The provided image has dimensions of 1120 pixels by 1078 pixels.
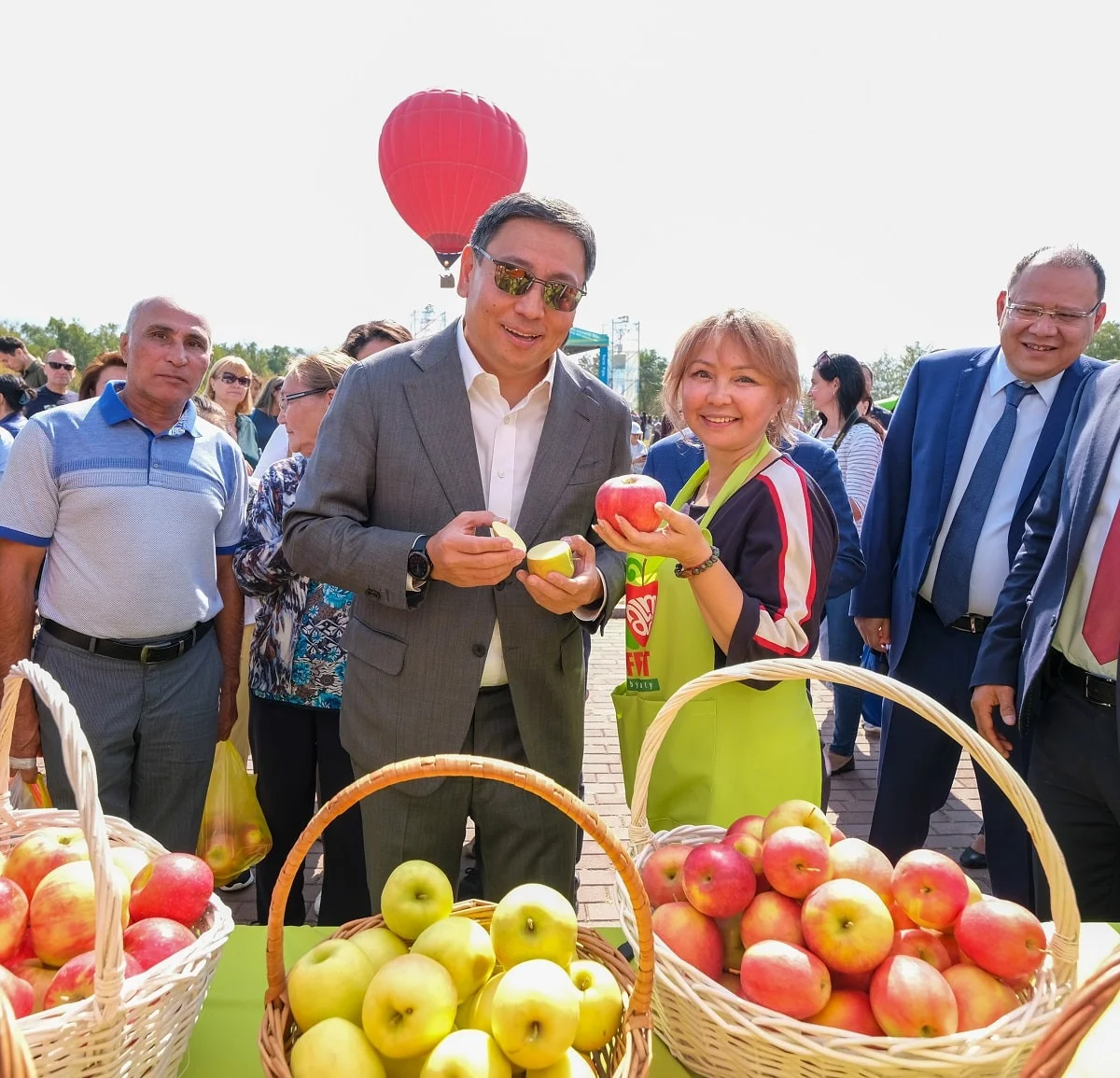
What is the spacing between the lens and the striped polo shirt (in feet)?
8.55

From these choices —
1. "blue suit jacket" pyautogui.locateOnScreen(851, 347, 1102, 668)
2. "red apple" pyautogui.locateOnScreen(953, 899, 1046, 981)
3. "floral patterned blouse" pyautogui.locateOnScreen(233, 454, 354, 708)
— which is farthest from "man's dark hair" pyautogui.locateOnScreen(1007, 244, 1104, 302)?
"floral patterned blouse" pyautogui.locateOnScreen(233, 454, 354, 708)

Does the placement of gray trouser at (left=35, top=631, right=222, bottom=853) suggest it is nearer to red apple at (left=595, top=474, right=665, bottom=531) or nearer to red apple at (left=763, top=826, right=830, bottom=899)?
red apple at (left=595, top=474, right=665, bottom=531)

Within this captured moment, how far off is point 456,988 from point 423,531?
3.97 feet

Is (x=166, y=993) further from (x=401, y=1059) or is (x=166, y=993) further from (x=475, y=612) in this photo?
(x=475, y=612)

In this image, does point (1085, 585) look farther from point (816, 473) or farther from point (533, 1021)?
point (533, 1021)

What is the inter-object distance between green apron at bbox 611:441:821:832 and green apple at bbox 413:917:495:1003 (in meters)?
0.84

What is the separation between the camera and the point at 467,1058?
97 cm

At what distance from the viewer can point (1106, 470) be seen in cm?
217

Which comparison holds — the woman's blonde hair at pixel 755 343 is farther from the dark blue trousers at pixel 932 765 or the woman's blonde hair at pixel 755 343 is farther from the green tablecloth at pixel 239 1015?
the green tablecloth at pixel 239 1015

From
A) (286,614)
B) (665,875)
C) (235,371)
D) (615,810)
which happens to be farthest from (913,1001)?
(235,371)

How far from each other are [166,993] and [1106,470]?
2498 millimetres

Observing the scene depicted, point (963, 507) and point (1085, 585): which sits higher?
point (963, 507)

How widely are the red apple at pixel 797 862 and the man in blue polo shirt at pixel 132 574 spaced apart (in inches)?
89.3

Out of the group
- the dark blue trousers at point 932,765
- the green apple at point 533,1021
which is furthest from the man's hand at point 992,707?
the green apple at point 533,1021
